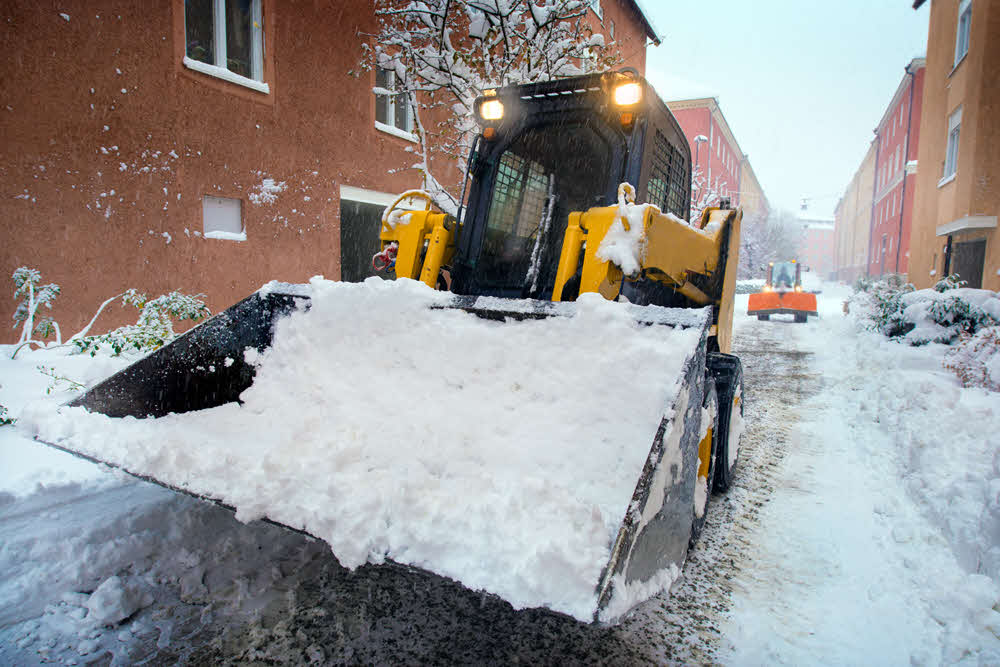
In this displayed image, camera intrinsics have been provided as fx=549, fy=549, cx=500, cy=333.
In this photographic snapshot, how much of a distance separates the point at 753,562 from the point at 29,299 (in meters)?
5.77

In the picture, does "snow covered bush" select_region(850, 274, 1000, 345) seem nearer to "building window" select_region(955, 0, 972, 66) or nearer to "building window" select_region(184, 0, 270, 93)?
"building window" select_region(955, 0, 972, 66)

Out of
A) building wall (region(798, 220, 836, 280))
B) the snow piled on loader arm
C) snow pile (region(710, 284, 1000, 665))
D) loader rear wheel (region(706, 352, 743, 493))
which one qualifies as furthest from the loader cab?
building wall (region(798, 220, 836, 280))

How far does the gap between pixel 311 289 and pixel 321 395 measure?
0.57 metres

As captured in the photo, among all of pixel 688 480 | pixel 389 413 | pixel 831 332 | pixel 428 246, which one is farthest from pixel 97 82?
pixel 831 332

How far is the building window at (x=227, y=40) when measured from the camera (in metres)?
6.37

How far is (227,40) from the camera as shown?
22.2ft

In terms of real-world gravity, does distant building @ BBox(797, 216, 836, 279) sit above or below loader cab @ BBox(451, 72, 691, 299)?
above

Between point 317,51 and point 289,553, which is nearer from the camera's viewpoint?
point 289,553

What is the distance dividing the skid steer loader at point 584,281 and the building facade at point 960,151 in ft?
38.1

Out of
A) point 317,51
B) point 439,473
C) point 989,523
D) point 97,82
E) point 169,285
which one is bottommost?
point 989,523

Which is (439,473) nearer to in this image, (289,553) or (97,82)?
(289,553)

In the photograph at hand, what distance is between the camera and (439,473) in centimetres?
202

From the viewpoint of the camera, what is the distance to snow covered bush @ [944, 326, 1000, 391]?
14.5 feet

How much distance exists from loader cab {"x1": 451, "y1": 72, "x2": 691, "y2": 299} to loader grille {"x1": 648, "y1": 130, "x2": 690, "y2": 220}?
0.01 meters
